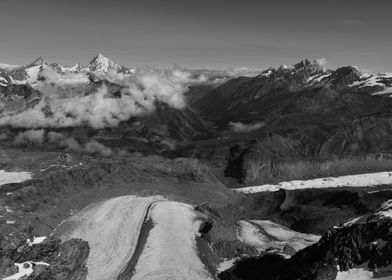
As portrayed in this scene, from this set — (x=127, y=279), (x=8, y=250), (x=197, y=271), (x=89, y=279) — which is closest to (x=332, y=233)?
(x=197, y=271)

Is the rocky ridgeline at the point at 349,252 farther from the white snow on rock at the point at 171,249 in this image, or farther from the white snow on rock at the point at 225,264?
the white snow on rock at the point at 225,264

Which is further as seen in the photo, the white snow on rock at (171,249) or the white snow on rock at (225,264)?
the white snow on rock at (225,264)

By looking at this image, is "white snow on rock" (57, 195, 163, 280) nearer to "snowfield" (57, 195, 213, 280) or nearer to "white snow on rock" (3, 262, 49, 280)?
"snowfield" (57, 195, 213, 280)

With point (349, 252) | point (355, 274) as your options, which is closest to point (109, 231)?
point (349, 252)

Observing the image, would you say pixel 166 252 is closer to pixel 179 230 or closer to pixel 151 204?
pixel 179 230

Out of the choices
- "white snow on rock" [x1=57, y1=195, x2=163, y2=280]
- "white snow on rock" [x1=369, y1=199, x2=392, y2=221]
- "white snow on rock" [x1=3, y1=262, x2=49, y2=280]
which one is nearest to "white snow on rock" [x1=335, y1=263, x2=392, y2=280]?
"white snow on rock" [x1=369, y1=199, x2=392, y2=221]

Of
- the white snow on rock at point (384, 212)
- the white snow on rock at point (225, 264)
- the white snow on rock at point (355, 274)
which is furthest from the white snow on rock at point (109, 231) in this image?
the white snow on rock at point (384, 212)

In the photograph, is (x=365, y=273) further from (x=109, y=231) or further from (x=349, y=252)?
(x=109, y=231)
